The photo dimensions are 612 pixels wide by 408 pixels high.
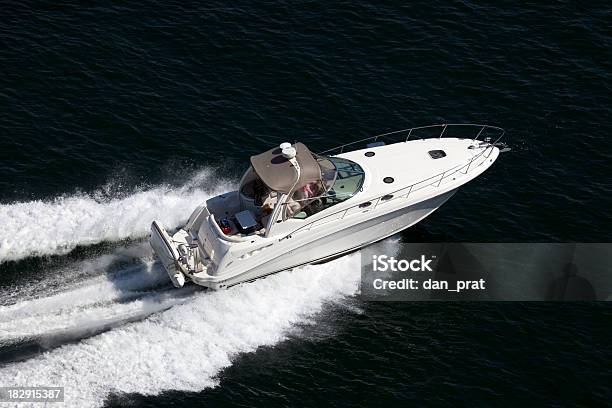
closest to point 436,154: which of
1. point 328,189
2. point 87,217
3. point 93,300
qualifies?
point 328,189

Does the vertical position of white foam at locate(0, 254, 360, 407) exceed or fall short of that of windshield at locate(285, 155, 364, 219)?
it falls short

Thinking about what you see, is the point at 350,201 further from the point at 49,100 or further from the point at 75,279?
the point at 49,100

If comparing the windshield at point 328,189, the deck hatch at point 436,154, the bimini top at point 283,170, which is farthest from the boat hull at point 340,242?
the bimini top at point 283,170

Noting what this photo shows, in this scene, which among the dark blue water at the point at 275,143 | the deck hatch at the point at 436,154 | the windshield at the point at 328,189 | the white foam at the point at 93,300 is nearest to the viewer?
the white foam at the point at 93,300

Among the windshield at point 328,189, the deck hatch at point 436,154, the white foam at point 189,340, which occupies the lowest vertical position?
the white foam at point 189,340

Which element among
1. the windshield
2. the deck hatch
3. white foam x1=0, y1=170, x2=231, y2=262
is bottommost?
white foam x1=0, y1=170, x2=231, y2=262

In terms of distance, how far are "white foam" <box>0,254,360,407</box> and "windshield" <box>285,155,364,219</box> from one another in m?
→ 2.44

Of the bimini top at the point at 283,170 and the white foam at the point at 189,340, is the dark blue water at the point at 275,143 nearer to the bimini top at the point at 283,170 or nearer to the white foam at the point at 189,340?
the white foam at the point at 189,340

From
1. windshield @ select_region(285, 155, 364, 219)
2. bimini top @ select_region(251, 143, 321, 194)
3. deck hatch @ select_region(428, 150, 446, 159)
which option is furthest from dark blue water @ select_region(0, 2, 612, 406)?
bimini top @ select_region(251, 143, 321, 194)

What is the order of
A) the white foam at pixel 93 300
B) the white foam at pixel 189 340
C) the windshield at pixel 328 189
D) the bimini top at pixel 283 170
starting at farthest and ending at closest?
the windshield at pixel 328 189 → the bimini top at pixel 283 170 → the white foam at pixel 93 300 → the white foam at pixel 189 340

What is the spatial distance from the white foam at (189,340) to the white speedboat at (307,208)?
67 cm

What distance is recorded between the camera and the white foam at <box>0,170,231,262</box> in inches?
1262

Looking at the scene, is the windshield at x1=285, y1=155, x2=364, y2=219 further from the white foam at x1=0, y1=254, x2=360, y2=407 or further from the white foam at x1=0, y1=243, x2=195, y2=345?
the white foam at x1=0, y1=243, x2=195, y2=345

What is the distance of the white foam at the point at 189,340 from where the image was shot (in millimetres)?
28250
